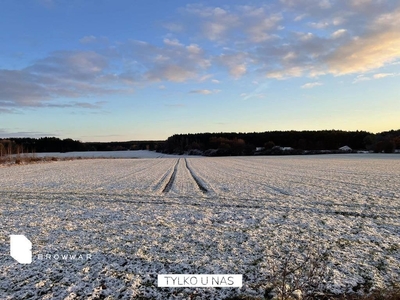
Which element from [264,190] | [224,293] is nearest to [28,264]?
[224,293]

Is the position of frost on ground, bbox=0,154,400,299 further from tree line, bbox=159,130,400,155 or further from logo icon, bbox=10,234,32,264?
tree line, bbox=159,130,400,155

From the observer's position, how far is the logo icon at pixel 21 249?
7457 mm

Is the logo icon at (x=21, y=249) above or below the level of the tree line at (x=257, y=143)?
below

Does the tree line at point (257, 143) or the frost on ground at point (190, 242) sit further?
the tree line at point (257, 143)

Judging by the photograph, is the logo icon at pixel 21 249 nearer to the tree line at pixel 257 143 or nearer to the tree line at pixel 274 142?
the tree line at pixel 257 143

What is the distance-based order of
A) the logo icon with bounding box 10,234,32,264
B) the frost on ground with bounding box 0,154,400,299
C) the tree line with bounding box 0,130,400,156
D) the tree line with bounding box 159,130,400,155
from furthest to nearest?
the tree line with bounding box 159,130,400,155, the tree line with bounding box 0,130,400,156, the logo icon with bounding box 10,234,32,264, the frost on ground with bounding box 0,154,400,299

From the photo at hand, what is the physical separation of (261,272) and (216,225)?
405 centimetres

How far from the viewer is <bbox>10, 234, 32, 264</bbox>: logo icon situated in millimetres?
7457

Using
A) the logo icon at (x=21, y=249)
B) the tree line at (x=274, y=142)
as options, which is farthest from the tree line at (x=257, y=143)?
the logo icon at (x=21, y=249)

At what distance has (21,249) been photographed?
8.19 m

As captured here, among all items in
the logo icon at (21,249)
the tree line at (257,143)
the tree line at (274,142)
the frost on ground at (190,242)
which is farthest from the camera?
the tree line at (274,142)

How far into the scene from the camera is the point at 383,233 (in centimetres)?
927

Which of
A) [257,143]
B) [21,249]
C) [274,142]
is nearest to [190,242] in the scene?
[21,249]

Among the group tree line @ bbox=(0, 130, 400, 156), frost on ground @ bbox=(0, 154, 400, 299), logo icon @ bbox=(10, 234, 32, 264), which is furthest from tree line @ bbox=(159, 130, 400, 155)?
logo icon @ bbox=(10, 234, 32, 264)
